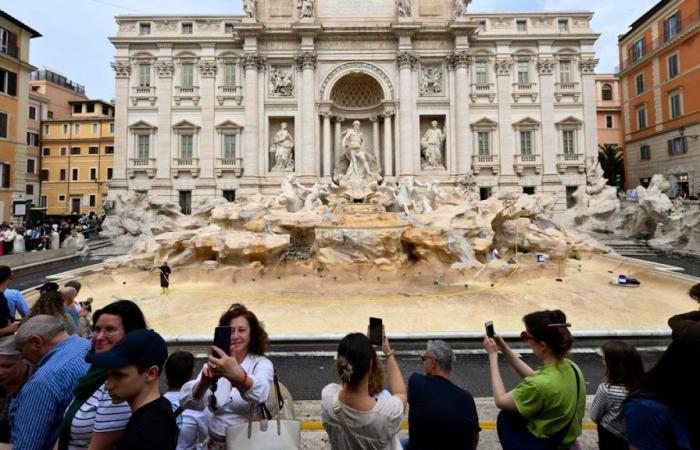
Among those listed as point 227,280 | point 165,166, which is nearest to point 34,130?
point 165,166

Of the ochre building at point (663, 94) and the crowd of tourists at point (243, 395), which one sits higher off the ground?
the ochre building at point (663, 94)

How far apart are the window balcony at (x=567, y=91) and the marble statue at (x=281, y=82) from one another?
63.2 feet

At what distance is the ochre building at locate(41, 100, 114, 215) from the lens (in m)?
37.6

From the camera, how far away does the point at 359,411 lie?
7.36 ft

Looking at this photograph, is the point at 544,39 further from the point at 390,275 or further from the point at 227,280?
the point at 227,280

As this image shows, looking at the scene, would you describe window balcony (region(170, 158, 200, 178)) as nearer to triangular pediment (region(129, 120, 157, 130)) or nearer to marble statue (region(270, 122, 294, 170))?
triangular pediment (region(129, 120, 157, 130))

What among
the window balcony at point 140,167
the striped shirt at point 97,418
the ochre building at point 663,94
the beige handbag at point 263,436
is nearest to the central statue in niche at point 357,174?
the window balcony at point 140,167

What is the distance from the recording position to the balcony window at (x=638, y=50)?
29500 millimetres

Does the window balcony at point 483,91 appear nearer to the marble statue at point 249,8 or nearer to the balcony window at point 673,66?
the balcony window at point 673,66

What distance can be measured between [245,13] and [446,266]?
2290 centimetres

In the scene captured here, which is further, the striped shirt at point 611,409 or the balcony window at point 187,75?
the balcony window at point 187,75

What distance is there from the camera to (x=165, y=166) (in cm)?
2605

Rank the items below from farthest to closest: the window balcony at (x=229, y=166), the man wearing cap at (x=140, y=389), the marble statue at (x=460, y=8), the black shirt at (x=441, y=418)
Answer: the window balcony at (x=229, y=166), the marble statue at (x=460, y=8), the black shirt at (x=441, y=418), the man wearing cap at (x=140, y=389)

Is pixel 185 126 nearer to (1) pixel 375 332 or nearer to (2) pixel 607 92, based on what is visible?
(1) pixel 375 332
